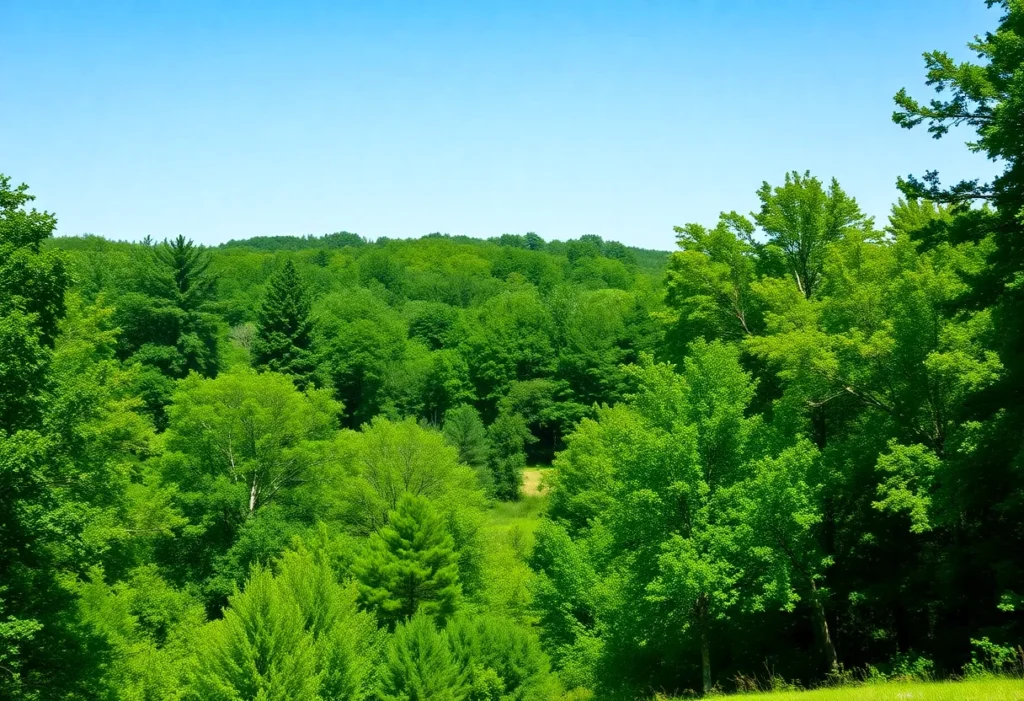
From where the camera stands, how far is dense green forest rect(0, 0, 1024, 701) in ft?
55.4

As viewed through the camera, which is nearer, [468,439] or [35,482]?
[35,482]

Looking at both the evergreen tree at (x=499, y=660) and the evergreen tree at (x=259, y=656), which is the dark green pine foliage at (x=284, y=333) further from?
the evergreen tree at (x=259, y=656)

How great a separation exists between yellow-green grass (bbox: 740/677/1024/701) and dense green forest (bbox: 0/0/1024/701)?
2999 millimetres

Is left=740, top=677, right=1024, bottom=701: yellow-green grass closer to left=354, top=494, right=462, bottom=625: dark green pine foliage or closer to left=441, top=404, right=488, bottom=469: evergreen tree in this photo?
left=354, top=494, right=462, bottom=625: dark green pine foliage

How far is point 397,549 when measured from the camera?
30.0 metres

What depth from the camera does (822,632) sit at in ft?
71.3

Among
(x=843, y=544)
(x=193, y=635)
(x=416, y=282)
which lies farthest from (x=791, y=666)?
(x=416, y=282)

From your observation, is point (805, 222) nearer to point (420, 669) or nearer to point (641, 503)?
point (641, 503)

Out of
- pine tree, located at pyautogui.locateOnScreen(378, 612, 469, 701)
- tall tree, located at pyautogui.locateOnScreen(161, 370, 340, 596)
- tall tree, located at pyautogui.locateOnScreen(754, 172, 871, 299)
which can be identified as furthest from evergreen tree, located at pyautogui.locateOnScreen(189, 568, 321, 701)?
tall tree, located at pyautogui.locateOnScreen(754, 172, 871, 299)

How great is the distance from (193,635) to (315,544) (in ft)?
21.4

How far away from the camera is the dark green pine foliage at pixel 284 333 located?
68.1m

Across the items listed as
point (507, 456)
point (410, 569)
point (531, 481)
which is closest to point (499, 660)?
point (410, 569)

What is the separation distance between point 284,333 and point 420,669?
48466 millimetres

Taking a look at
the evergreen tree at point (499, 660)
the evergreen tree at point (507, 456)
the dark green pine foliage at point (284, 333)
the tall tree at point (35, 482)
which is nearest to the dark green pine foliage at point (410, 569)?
the evergreen tree at point (499, 660)
